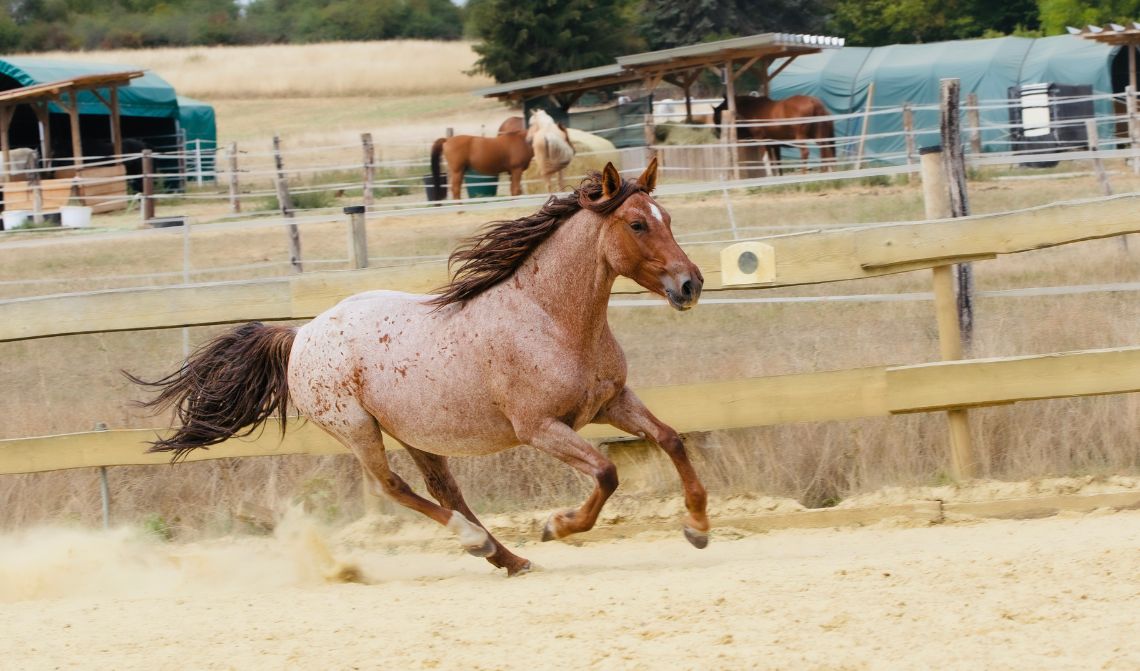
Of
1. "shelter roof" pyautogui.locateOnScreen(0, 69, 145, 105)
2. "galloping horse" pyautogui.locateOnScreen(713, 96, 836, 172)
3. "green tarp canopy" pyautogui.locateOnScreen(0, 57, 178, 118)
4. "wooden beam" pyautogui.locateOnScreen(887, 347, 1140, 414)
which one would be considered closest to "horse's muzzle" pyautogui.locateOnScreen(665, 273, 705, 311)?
"wooden beam" pyautogui.locateOnScreen(887, 347, 1140, 414)

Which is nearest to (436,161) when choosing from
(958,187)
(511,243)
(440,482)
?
(958,187)

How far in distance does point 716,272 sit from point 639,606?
85.3 inches

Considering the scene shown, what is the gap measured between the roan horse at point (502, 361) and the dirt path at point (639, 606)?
44cm

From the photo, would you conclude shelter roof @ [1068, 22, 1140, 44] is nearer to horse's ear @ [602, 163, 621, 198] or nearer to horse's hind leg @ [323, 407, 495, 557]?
horse's ear @ [602, 163, 621, 198]

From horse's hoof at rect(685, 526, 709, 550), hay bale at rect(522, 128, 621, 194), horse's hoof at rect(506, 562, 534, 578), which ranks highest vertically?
hay bale at rect(522, 128, 621, 194)

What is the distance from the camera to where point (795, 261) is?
5.77 meters

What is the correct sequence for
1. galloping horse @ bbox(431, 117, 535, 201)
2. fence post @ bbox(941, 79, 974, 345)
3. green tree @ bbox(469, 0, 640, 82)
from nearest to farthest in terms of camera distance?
1. fence post @ bbox(941, 79, 974, 345)
2. galloping horse @ bbox(431, 117, 535, 201)
3. green tree @ bbox(469, 0, 640, 82)

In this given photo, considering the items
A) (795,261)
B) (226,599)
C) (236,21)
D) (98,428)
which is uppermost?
(236,21)

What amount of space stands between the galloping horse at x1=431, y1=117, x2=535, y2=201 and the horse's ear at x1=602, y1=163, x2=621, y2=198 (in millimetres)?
15324

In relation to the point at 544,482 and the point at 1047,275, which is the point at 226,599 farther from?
the point at 1047,275

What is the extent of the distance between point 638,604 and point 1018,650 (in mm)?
1227

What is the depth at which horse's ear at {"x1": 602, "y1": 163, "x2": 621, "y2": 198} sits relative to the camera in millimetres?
4770

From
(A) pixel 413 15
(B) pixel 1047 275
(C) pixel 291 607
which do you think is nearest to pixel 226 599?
(C) pixel 291 607

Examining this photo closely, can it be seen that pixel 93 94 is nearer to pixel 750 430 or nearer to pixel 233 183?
pixel 233 183
